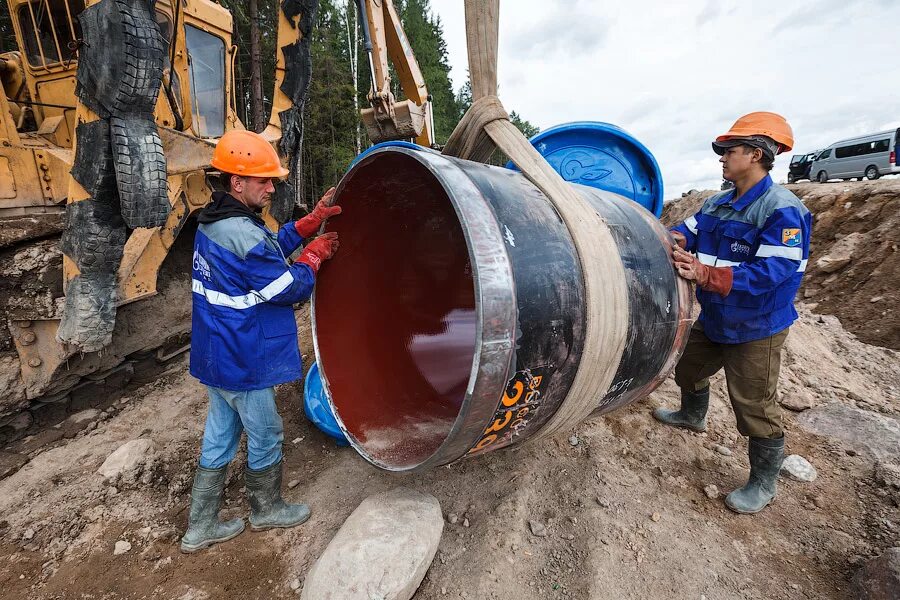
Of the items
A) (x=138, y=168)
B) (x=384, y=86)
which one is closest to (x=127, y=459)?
(x=138, y=168)

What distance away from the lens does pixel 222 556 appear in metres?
2.20

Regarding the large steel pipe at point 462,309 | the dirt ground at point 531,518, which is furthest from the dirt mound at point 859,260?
the large steel pipe at point 462,309

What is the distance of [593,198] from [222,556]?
2.43m

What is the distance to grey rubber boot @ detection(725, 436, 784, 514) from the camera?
226 cm

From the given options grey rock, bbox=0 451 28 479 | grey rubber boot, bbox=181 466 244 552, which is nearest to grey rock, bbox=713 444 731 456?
grey rubber boot, bbox=181 466 244 552

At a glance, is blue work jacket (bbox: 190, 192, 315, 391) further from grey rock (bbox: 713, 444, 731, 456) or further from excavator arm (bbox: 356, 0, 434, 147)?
excavator arm (bbox: 356, 0, 434, 147)

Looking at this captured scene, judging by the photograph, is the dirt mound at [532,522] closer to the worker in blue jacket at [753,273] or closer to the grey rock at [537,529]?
the grey rock at [537,529]

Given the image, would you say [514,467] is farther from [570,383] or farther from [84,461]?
[84,461]

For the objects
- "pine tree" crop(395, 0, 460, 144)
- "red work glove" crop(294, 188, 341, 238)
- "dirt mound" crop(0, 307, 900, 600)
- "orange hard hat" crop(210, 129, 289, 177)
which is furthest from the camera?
"pine tree" crop(395, 0, 460, 144)

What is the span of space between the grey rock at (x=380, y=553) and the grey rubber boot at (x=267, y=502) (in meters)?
0.47

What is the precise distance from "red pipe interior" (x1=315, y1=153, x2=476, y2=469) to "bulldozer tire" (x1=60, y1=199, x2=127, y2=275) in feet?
5.11

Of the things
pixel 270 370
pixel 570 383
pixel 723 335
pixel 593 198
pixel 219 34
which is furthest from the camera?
pixel 219 34

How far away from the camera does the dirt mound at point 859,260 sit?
479cm

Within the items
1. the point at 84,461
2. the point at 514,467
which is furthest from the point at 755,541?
the point at 84,461
